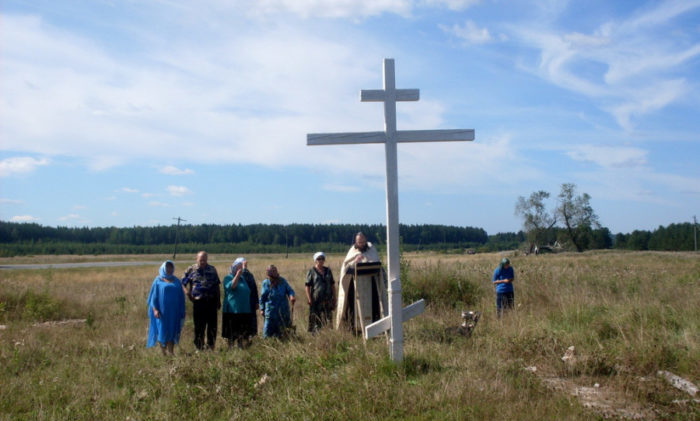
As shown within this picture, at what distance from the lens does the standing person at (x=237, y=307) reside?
324 inches

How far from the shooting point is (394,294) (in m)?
5.39

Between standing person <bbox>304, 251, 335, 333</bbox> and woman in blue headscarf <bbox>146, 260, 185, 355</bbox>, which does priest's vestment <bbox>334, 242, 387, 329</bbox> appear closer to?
standing person <bbox>304, 251, 335, 333</bbox>

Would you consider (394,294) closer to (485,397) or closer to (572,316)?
(485,397)

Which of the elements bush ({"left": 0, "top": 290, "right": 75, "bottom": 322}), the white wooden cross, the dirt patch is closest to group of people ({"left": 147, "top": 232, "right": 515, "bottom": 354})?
the white wooden cross

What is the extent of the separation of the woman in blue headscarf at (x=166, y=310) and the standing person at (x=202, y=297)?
196 mm

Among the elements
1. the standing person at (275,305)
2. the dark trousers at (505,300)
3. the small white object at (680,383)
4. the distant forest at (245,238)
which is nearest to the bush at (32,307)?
the standing person at (275,305)

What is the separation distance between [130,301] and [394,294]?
11432 millimetres

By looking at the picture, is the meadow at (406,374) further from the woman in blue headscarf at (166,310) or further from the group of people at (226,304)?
the group of people at (226,304)

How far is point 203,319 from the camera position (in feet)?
27.0

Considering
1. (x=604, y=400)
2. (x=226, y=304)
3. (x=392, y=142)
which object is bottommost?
(x=604, y=400)

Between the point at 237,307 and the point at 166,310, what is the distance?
39.2 inches

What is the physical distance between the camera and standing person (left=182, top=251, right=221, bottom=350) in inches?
323

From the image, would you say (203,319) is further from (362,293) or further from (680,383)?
(680,383)

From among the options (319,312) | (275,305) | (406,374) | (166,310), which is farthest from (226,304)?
(406,374)
